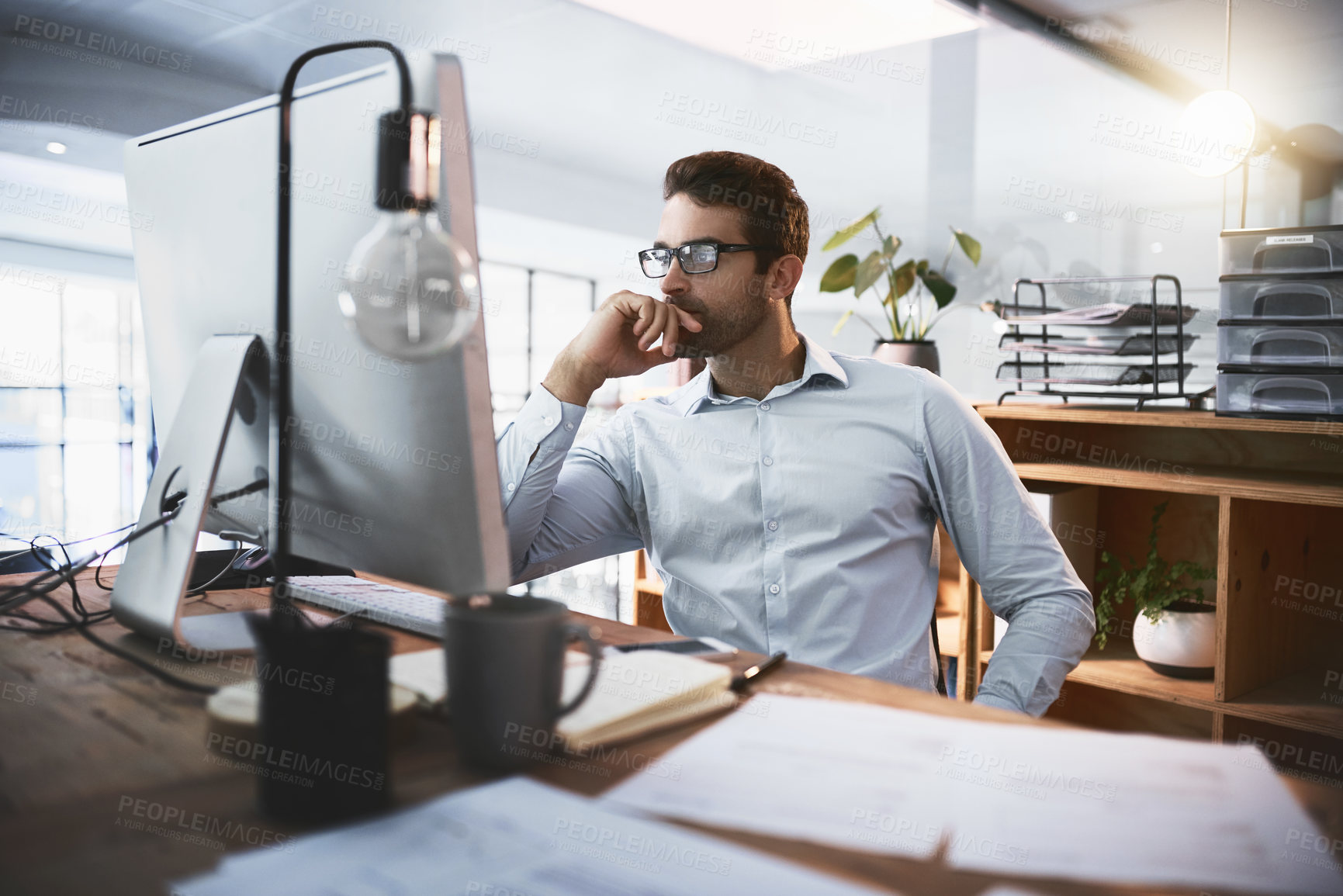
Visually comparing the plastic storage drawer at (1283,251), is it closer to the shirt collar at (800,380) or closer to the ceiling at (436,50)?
the shirt collar at (800,380)

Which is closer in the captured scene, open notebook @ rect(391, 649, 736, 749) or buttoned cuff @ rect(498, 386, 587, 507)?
open notebook @ rect(391, 649, 736, 749)

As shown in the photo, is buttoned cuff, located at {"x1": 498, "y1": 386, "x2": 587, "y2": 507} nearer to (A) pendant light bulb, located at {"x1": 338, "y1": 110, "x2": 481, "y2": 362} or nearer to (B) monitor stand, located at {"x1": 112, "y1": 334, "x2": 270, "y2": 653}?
(B) monitor stand, located at {"x1": 112, "y1": 334, "x2": 270, "y2": 653}

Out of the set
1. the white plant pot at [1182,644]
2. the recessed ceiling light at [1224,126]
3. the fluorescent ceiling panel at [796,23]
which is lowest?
the white plant pot at [1182,644]

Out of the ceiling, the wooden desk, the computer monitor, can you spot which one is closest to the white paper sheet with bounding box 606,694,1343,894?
the wooden desk

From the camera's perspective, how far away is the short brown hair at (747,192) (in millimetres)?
1526

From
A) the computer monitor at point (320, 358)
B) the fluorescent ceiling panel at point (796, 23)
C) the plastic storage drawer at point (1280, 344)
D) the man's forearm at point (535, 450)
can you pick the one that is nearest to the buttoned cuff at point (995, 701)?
the man's forearm at point (535, 450)

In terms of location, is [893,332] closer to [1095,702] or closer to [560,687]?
[1095,702]

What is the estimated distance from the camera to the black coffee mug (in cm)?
63

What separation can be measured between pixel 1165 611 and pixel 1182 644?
0.25 feet

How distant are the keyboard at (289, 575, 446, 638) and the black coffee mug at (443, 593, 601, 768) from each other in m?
0.32

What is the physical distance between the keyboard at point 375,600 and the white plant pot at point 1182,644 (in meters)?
1.53

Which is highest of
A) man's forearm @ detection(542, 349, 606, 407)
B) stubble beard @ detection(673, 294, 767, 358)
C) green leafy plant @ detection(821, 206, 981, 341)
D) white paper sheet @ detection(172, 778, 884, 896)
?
green leafy plant @ detection(821, 206, 981, 341)

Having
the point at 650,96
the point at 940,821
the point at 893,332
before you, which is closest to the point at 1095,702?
the point at 893,332

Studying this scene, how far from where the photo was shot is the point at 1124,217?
9.59 ft
